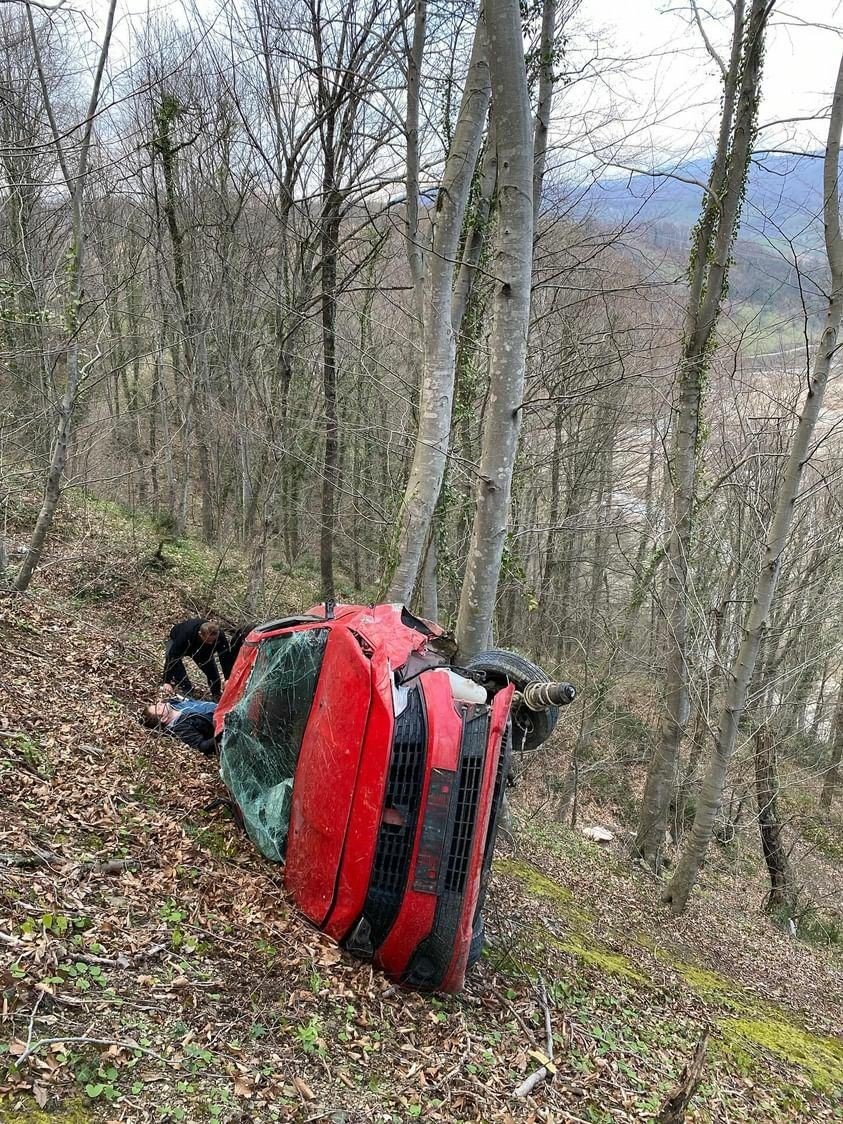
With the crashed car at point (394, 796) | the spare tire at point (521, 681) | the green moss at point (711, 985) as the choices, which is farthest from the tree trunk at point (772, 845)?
the crashed car at point (394, 796)

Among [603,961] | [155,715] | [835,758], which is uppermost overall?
[155,715]

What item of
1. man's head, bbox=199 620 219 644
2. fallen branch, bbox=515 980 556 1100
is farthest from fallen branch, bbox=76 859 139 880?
man's head, bbox=199 620 219 644

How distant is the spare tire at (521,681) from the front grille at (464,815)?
0.81 m

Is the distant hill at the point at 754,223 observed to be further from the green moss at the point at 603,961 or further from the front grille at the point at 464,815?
the green moss at the point at 603,961

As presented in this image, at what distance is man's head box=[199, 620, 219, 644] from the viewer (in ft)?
22.4

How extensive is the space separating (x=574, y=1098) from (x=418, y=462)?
5.16m

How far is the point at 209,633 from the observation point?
6809 mm

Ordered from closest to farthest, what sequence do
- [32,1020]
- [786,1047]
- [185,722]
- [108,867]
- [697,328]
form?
[32,1020] → [108,867] → [786,1047] → [185,722] → [697,328]

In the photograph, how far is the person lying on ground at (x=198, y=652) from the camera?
22.5 ft

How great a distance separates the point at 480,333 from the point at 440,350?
3.64 metres

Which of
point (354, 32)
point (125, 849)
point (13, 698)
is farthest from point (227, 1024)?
point (354, 32)

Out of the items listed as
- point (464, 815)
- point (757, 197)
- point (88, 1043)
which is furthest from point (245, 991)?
point (757, 197)

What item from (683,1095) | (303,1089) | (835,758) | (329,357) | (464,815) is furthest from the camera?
(835,758)

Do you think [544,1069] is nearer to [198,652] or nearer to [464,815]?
[464,815]
